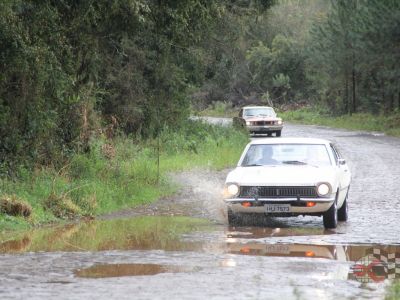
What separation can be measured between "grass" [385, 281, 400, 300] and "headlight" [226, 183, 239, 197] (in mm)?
5477


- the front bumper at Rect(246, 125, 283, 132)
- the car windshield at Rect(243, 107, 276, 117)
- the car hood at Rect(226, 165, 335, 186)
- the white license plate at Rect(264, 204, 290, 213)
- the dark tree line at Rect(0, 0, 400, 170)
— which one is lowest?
the front bumper at Rect(246, 125, 283, 132)

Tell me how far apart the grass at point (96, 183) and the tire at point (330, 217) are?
433 centimetres

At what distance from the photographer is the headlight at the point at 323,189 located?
1373 centimetres

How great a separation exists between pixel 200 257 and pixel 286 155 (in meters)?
4.76

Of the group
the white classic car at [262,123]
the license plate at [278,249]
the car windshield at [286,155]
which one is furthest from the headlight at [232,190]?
the white classic car at [262,123]

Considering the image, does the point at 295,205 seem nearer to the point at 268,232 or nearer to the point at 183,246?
the point at 268,232

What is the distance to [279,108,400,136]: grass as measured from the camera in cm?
5469

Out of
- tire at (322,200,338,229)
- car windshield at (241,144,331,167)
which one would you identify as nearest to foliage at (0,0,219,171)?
car windshield at (241,144,331,167)

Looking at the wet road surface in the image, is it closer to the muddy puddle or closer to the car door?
the muddy puddle

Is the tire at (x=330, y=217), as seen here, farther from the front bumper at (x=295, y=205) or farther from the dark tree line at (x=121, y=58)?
the dark tree line at (x=121, y=58)

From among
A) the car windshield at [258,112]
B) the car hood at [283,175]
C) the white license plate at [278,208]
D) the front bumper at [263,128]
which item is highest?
the car hood at [283,175]

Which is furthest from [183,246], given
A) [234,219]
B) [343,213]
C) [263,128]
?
[263,128]

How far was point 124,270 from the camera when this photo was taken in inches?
384

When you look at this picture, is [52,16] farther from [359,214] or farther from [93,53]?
[359,214]
